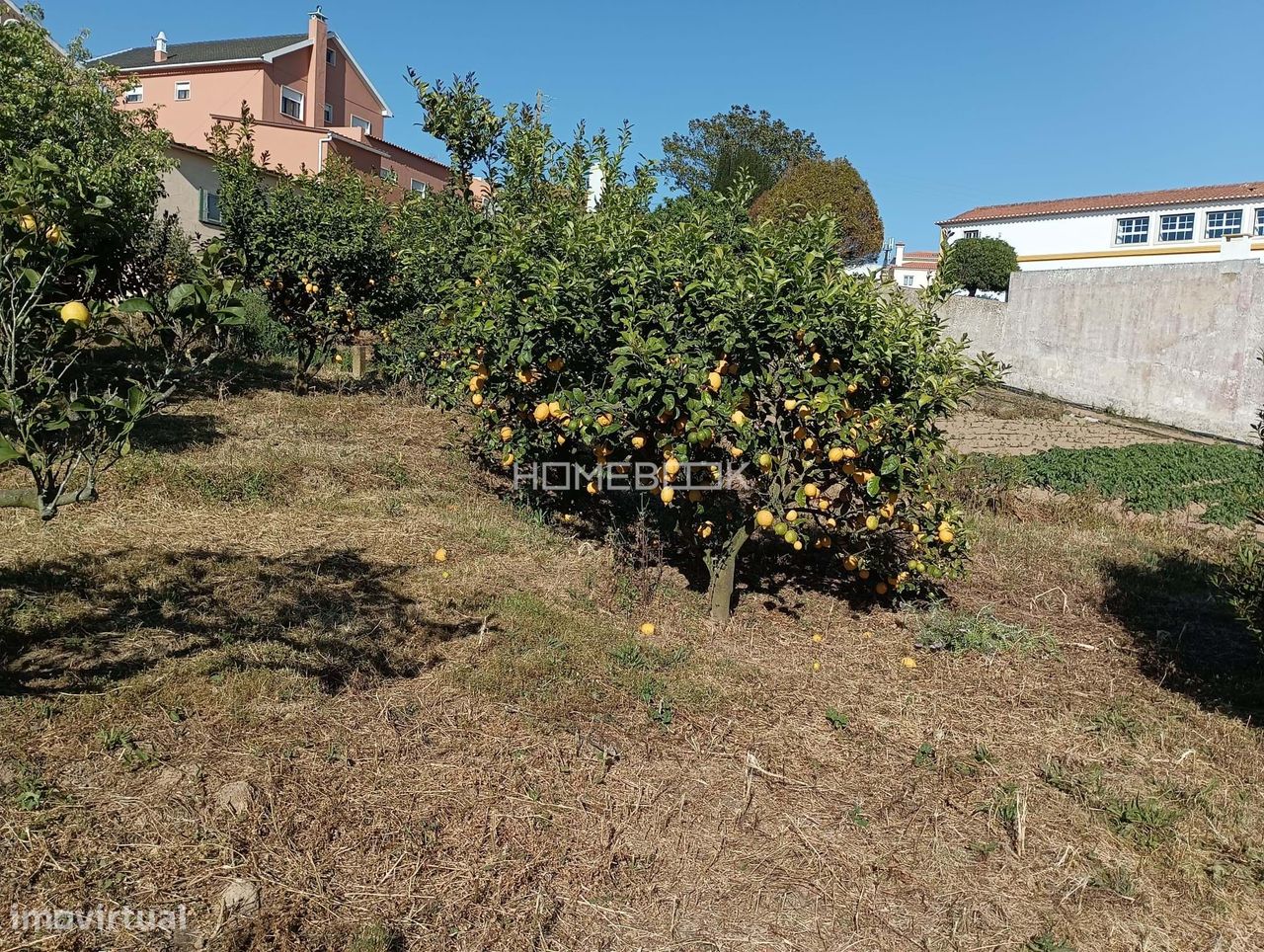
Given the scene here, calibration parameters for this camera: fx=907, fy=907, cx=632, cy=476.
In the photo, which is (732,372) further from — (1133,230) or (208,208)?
(1133,230)

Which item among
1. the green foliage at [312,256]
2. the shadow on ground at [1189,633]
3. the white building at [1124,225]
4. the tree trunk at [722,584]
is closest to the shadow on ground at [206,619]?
the tree trunk at [722,584]

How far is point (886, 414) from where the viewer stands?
15.0ft

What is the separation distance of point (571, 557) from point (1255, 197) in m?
35.7

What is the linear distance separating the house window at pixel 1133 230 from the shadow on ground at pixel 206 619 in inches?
1506

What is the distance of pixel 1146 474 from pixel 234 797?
32.6 feet

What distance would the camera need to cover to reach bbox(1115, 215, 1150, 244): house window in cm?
3541

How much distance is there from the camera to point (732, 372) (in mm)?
4699

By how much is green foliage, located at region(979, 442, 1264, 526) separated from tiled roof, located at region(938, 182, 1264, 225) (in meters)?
26.7

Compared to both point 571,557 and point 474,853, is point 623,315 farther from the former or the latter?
point 474,853

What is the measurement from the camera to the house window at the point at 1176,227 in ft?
113

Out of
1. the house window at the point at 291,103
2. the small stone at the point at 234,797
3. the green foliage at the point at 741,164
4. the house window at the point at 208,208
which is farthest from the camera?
the house window at the point at 291,103

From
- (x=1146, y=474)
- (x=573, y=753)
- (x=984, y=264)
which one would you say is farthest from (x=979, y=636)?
(x=984, y=264)

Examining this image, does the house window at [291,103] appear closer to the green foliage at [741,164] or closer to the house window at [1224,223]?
the green foliage at [741,164]

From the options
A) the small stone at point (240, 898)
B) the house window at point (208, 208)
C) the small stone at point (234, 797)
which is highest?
the house window at point (208, 208)
